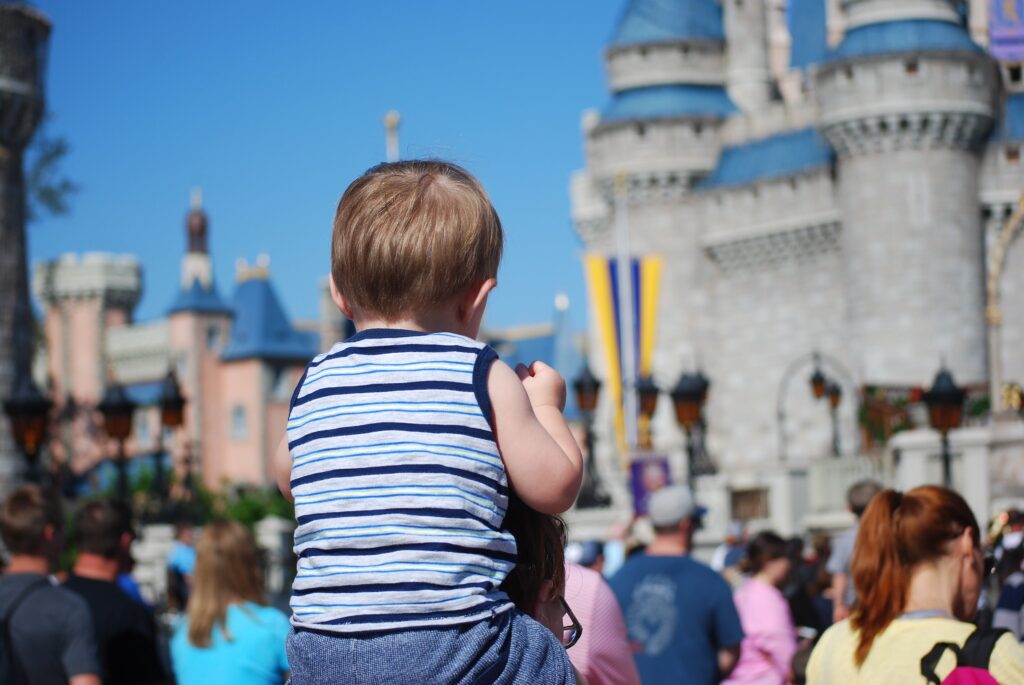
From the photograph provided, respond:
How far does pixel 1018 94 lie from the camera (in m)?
36.7

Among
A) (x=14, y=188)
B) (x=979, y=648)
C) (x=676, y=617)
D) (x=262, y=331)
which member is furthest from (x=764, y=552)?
(x=262, y=331)

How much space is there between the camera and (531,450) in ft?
8.13

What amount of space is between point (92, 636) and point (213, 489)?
56.6 metres

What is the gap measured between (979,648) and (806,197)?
35.1m

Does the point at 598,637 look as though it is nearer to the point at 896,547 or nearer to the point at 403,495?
the point at 896,547

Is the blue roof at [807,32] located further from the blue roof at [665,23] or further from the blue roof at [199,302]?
the blue roof at [199,302]

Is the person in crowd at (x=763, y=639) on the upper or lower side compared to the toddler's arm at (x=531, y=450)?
lower

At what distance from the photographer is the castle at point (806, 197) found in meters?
34.1

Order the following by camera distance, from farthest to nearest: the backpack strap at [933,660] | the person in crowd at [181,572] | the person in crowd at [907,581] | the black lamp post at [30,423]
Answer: the black lamp post at [30,423]
the person in crowd at [181,572]
the person in crowd at [907,581]
the backpack strap at [933,660]

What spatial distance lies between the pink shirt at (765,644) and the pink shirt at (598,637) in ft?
8.20

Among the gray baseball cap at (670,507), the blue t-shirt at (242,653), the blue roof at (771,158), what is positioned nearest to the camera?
the blue t-shirt at (242,653)

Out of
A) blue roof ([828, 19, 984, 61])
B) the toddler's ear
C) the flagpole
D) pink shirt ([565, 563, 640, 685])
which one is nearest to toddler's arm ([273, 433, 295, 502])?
the toddler's ear

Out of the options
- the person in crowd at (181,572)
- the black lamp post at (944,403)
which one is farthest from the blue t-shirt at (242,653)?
the black lamp post at (944,403)

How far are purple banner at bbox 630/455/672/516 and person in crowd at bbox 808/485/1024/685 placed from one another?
51.5 feet
